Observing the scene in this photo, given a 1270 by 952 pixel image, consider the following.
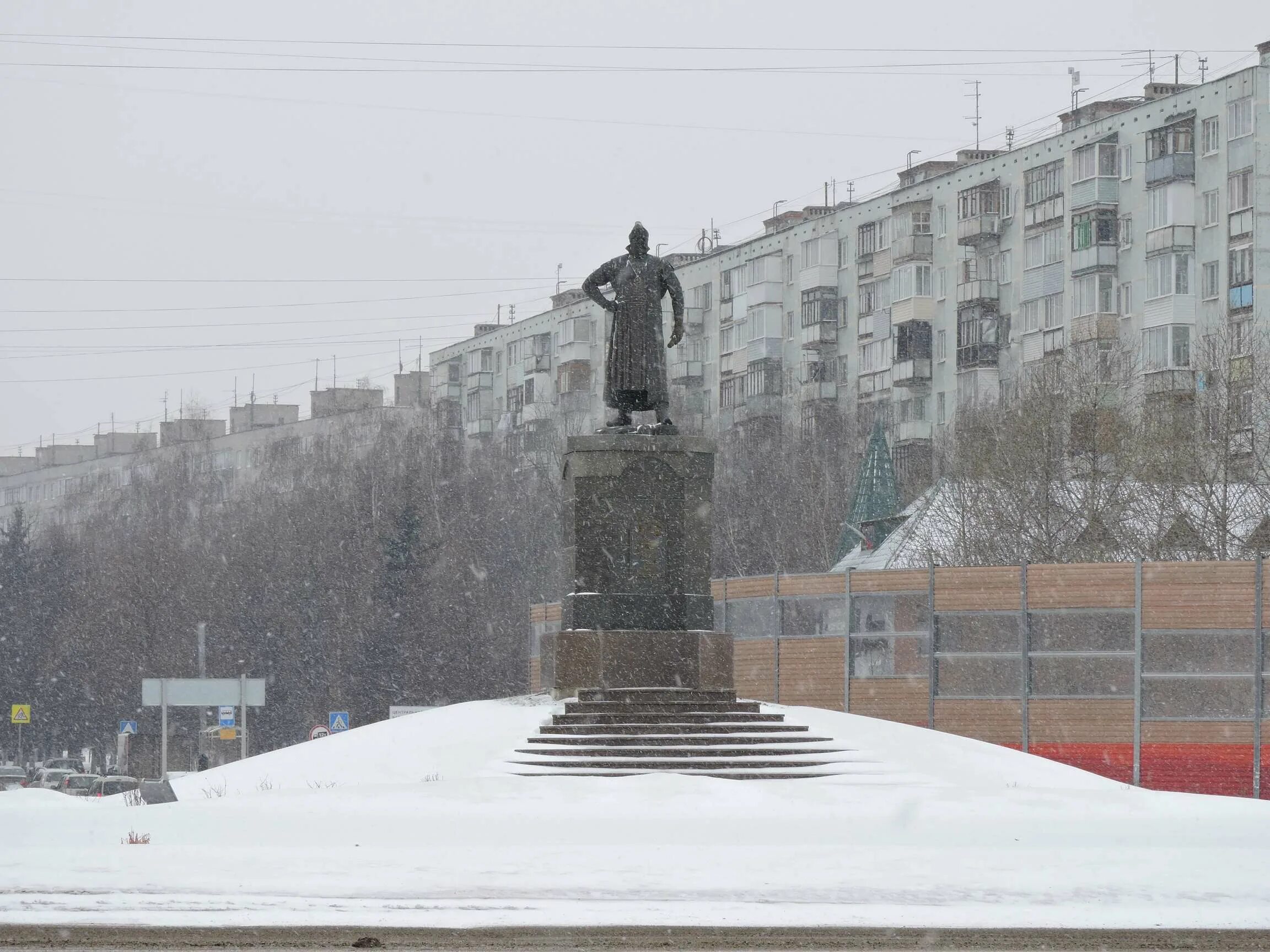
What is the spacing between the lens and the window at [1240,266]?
51188 millimetres

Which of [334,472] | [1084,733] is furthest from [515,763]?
[334,472]

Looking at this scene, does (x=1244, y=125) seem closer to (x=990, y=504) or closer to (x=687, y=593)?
(x=990, y=504)

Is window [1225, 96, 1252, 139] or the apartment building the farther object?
the apartment building

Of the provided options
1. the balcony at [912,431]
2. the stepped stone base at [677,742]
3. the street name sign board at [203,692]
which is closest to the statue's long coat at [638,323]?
the stepped stone base at [677,742]

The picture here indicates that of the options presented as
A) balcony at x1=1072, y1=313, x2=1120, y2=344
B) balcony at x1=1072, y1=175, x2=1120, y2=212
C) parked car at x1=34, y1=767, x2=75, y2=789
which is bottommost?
parked car at x1=34, y1=767, x2=75, y2=789

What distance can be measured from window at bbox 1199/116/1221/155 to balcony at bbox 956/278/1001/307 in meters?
8.31

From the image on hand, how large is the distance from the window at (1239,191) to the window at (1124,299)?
3980 mm

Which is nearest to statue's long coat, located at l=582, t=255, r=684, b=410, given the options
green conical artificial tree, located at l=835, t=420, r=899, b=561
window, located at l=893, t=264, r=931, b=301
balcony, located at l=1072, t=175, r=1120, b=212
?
green conical artificial tree, located at l=835, t=420, r=899, b=561

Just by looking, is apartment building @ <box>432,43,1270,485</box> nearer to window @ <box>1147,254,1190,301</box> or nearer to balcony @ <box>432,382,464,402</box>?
window @ <box>1147,254,1190,301</box>

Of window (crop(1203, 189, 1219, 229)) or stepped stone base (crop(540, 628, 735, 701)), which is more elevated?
window (crop(1203, 189, 1219, 229))

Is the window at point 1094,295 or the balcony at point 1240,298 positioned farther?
the window at point 1094,295

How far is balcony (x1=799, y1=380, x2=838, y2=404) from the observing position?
64.8 metres

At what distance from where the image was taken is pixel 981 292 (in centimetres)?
5975

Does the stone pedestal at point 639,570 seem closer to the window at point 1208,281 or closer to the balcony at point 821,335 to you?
the window at point 1208,281
